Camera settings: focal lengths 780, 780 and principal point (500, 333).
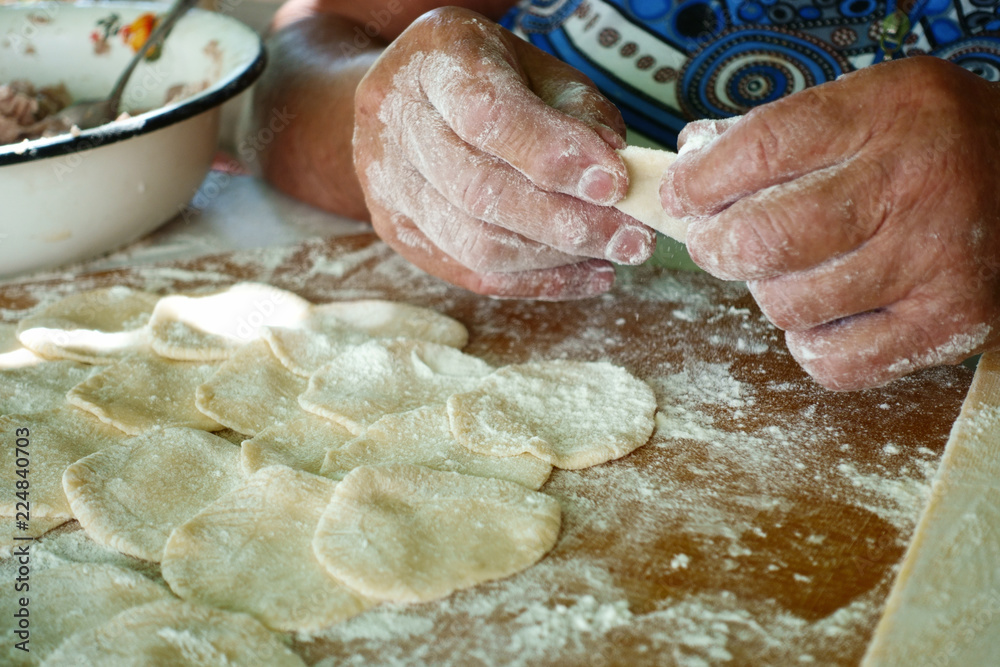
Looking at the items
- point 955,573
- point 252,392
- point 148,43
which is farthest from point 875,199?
point 148,43

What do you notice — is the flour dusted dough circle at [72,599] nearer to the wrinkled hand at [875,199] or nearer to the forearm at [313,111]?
the wrinkled hand at [875,199]

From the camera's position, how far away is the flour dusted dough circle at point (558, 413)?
1.20 meters

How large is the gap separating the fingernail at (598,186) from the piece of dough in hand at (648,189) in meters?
0.03

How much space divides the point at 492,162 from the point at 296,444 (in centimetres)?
56

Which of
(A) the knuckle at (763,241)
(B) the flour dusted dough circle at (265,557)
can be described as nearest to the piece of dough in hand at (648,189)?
(A) the knuckle at (763,241)

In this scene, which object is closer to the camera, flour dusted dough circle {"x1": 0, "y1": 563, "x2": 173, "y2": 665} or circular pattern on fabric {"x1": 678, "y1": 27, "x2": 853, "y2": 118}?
flour dusted dough circle {"x1": 0, "y1": 563, "x2": 173, "y2": 665}

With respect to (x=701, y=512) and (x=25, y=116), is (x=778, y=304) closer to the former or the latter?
(x=701, y=512)

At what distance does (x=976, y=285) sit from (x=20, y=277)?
1.87 metres

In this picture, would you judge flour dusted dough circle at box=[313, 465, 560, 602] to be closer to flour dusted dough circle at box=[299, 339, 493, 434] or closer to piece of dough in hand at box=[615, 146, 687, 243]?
flour dusted dough circle at box=[299, 339, 493, 434]

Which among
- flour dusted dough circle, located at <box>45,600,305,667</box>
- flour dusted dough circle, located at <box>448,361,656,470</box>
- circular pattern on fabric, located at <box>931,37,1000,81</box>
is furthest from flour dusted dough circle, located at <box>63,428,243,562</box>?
circular pattern on fabric, located at <box>931,37,1000,81</box>

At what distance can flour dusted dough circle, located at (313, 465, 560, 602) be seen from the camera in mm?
983

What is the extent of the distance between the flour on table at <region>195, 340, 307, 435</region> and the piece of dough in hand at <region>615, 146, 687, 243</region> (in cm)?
66

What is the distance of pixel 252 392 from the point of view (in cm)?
134

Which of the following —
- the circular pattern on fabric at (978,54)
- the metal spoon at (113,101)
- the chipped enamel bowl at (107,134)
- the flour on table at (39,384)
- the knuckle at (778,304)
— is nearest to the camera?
the knuckle at (778,304)
